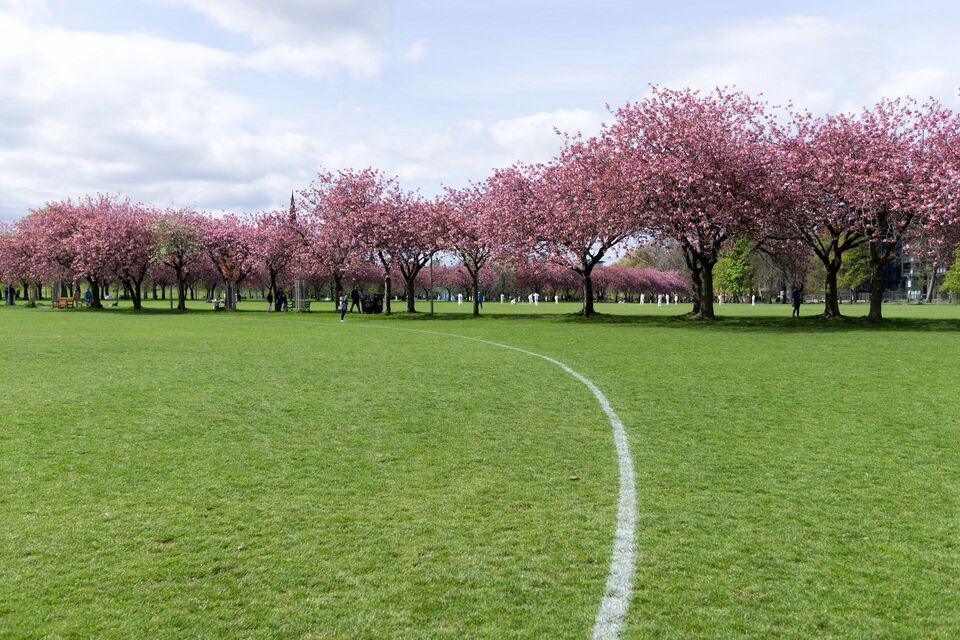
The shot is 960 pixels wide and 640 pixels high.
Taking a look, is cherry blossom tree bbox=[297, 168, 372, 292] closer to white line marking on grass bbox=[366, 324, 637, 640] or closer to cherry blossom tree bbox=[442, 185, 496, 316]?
cherry blossom tree bbox=[442, 185, 496, 316]

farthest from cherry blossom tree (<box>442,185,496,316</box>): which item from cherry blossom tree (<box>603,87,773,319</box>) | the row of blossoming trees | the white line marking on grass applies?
the white line marking on grass

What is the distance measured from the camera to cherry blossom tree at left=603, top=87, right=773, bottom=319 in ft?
103

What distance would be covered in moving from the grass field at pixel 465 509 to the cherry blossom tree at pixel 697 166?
67.5 ft

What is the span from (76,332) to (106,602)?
83.9 feet

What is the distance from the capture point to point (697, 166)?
104 ft

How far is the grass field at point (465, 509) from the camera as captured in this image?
381cm

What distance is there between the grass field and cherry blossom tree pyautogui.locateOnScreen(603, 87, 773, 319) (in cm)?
2057

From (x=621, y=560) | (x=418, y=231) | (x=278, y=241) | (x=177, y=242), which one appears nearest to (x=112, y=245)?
(x=177, y=242)

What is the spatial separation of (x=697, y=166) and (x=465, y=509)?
29.1 metres

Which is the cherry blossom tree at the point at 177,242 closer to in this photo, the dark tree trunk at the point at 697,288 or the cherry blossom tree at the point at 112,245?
the cherry blossom tree at the point at 112,245

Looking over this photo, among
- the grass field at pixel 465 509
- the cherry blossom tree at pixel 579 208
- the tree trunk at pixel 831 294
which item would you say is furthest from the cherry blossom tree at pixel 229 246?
the grass field at pixel 465 509

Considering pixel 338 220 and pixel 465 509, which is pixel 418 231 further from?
pixel 465 509

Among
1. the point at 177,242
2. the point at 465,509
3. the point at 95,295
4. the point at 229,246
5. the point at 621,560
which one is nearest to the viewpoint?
the point at 621,560

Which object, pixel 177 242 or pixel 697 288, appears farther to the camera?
pixel 177 242
